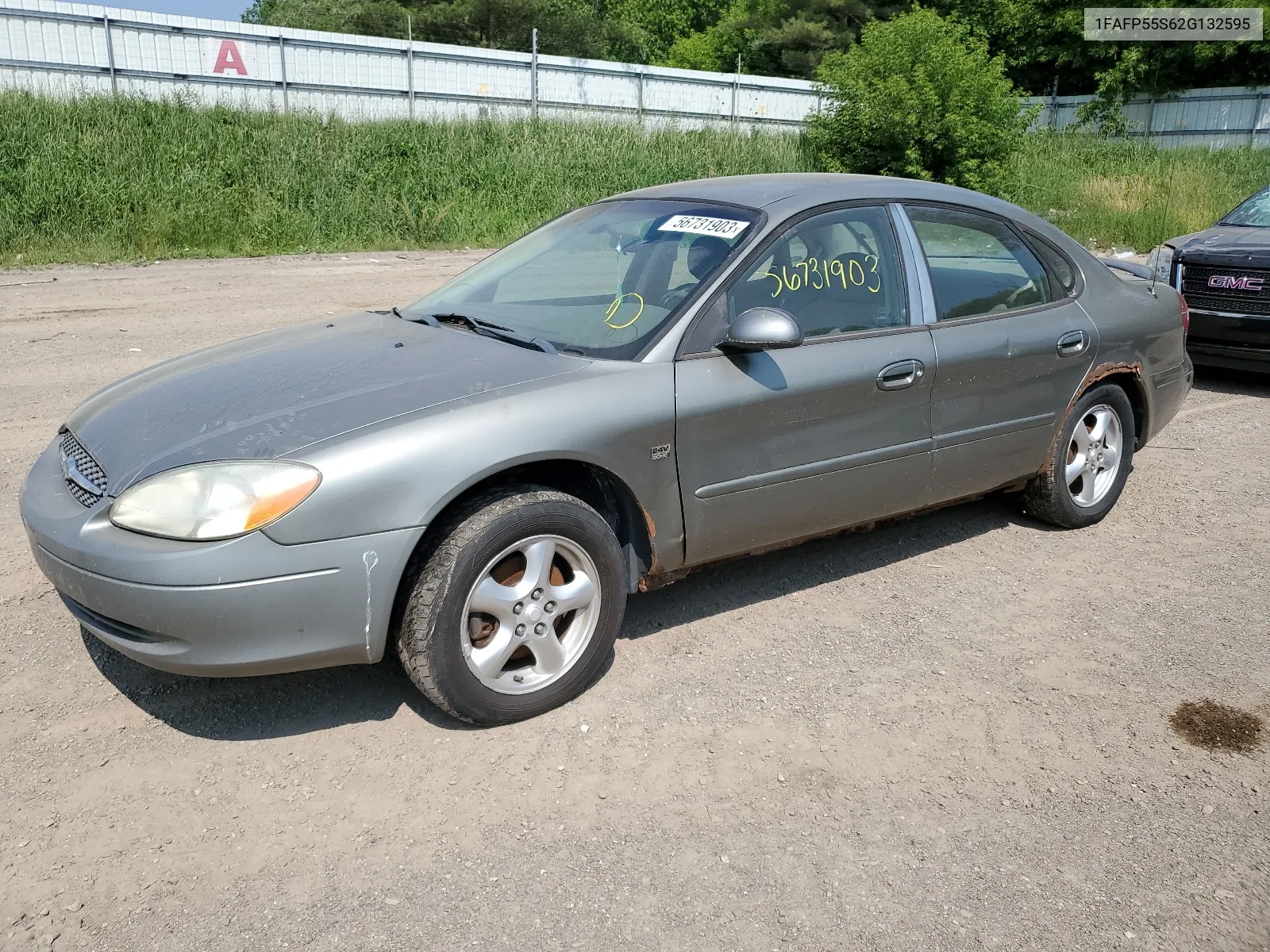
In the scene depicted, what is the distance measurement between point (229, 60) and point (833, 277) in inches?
920

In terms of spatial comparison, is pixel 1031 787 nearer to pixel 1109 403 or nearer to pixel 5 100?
pixel 1109 403

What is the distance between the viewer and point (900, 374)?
13.6ft

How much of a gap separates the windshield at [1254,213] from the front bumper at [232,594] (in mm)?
8523

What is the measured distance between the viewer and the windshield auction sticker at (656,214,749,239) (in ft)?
13.0

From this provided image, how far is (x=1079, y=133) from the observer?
85.3 feet

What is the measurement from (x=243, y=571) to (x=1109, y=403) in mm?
4001

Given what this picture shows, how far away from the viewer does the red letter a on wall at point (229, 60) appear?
2361 centimetres

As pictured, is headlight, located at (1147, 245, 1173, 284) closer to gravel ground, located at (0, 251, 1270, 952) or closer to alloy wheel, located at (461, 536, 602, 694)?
gravel ground, located at (0, 251, 1270, 952)

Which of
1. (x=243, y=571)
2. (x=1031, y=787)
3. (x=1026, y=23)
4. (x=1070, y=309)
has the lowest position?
(x=1031, y=787)

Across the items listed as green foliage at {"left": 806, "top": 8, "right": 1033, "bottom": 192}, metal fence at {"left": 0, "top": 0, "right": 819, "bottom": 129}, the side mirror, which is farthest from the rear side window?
metal fence at {"left": 0, "top": 0, "right": 819, "bottom": 129}

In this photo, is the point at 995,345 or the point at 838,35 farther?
the point at 838,35

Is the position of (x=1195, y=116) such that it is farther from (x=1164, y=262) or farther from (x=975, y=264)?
(x=975, y=264)

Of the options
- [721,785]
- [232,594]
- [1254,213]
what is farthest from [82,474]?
[1254,213]

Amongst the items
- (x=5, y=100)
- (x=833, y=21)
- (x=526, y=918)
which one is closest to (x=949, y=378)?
(x=526, y=918)
